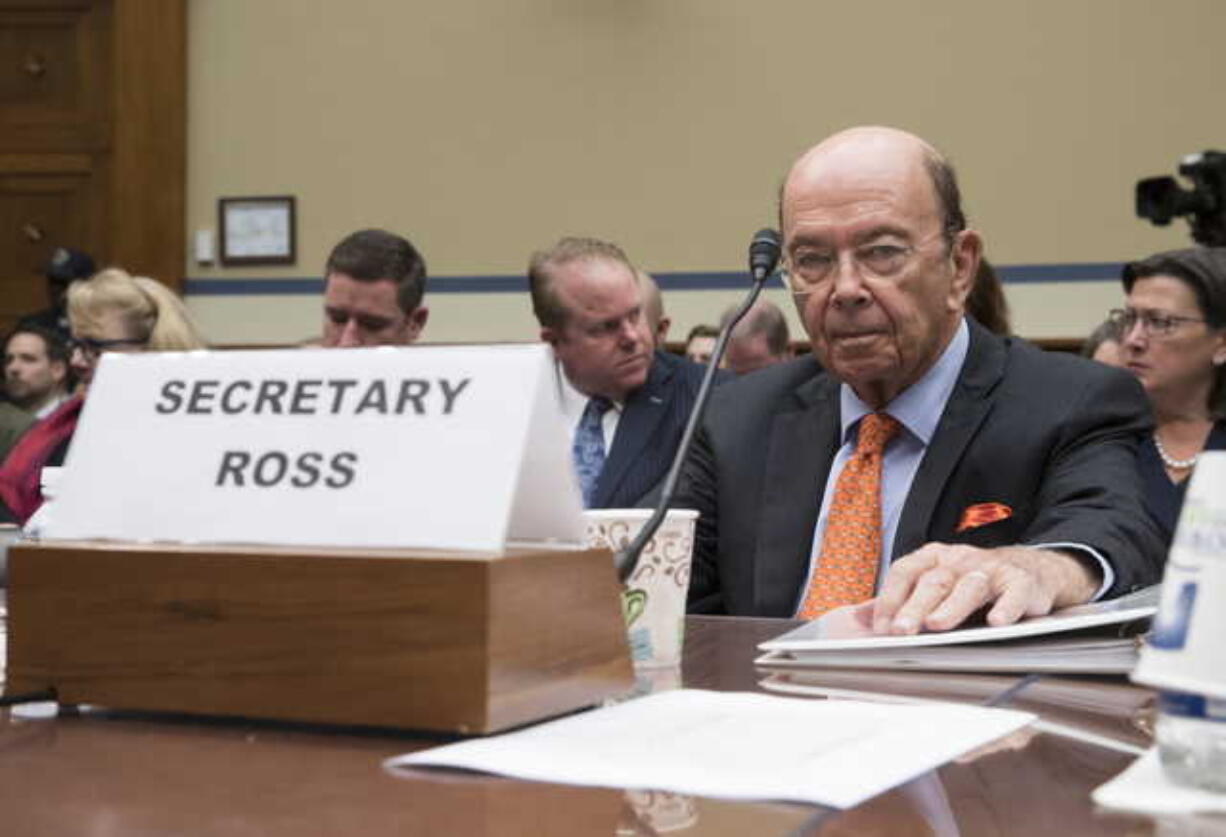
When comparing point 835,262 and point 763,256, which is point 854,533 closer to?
point 835,262

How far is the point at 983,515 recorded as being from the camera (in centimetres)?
167

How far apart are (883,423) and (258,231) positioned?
4786 mm

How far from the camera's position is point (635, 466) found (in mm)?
3203

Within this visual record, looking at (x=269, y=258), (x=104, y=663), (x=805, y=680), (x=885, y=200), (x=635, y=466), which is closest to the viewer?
(x=104, y=663)

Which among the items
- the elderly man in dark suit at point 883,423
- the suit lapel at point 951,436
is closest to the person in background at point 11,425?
the elderly man in dark suit at point 883,423

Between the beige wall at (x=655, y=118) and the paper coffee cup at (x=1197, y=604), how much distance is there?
5.18 m

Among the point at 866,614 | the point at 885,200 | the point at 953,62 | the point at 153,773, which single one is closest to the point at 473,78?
the point at 953,62

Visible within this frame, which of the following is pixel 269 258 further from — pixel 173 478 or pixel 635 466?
pixel 173 478

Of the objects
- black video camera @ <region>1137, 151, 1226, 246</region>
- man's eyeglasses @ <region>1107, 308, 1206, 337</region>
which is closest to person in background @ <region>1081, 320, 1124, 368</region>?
man's eyeglasses @ <region>1107, 308, 1206, 337</region>

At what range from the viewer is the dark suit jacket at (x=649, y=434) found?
310 centimetres

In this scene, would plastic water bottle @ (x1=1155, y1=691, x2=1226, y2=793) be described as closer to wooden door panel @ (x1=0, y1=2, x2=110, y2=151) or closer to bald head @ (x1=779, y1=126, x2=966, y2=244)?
bald head @ (x1=779, y1=126, x2=966, y2=244)

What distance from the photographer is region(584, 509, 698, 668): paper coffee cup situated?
3.43 feet

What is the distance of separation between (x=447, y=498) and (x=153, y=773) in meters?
0.19

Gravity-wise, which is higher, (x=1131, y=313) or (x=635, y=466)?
(x=1131, y=313)
